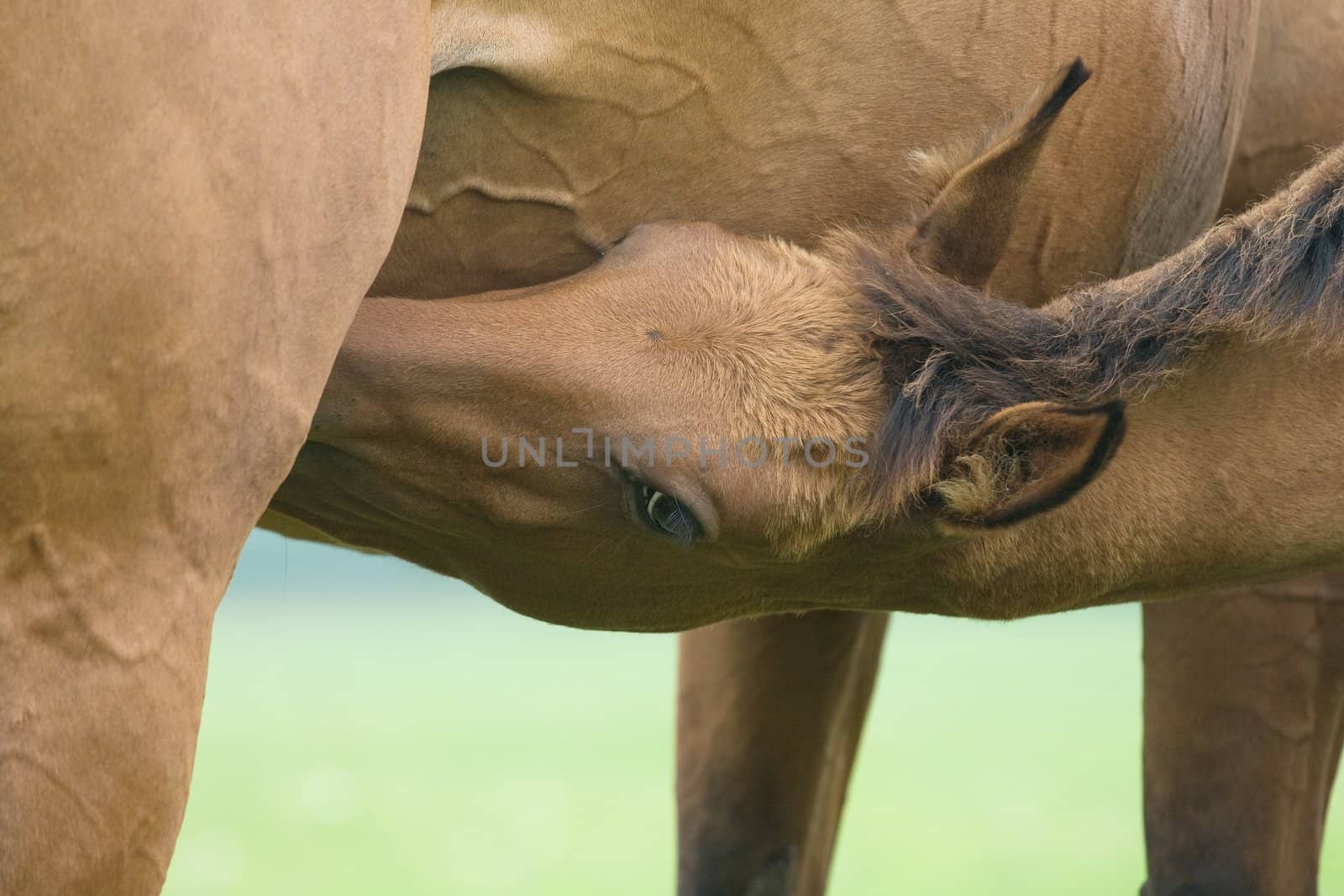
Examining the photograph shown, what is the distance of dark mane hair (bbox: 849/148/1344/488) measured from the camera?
2344 millimetres

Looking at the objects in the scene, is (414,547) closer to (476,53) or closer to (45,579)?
(476,53)

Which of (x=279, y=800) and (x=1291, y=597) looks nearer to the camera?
(x=1291, y=597)

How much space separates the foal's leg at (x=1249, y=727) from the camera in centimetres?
327

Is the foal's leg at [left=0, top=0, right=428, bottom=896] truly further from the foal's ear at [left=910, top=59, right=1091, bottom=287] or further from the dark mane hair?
the foal's ear at [left=910, top=59, right=1091, bottom=287]

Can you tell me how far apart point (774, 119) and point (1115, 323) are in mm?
635

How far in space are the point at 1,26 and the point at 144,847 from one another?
829 mm

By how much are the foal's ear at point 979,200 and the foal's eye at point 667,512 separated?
594 mm

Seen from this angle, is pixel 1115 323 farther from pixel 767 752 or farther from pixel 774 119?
pixel 767 752

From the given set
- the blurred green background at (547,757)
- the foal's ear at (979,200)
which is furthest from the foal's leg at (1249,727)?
the blurred green background at (547,757)

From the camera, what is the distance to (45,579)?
4.88ft

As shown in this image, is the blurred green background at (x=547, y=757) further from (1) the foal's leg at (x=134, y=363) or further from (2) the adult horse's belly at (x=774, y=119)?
(1) the foal's leg at (x=134, y=363)

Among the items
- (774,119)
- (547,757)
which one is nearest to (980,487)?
(774,119)

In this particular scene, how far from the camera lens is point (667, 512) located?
2.34m

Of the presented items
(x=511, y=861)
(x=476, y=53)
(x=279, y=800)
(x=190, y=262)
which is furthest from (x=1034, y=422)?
(x=279, y=800)
